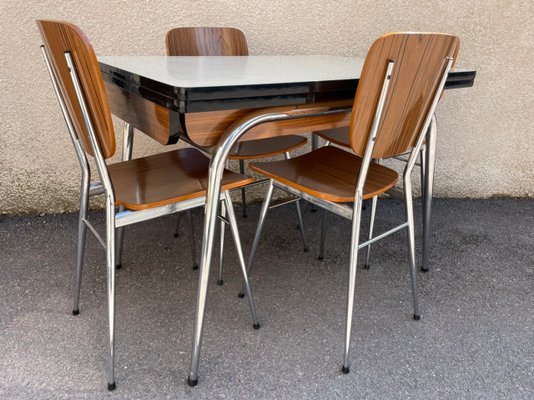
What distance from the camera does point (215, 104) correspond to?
1078mm

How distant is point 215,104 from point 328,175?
60cm

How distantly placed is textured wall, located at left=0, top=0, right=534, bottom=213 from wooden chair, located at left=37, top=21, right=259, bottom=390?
3.35 feet

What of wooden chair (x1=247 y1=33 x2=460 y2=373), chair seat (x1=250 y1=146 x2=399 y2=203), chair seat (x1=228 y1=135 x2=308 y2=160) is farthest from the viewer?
chair seat (x1=228 y1=135 x2=308 y2=160)

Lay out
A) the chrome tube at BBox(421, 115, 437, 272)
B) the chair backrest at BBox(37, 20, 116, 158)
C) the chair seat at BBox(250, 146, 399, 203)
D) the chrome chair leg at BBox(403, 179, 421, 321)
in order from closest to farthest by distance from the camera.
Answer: the chair backrest at BBox(37, 20, 116, 158), the chair seat at BBox(250, 146, 399, 203), the chrome chair leg at BBox(403, 179, 421, 321), the chrome tube at BBox(421, 115, 437, 272)

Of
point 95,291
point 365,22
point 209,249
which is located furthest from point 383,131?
point 365,22

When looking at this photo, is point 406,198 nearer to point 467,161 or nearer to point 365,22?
point 365,22

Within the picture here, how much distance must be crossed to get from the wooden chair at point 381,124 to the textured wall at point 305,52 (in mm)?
1168

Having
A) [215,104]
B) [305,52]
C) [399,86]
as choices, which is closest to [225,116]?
[215,104]

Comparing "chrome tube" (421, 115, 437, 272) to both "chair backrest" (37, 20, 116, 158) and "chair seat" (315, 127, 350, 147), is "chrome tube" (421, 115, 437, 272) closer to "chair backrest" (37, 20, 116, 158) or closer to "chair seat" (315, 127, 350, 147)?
"chair seat" (315, 127, 350, 147)

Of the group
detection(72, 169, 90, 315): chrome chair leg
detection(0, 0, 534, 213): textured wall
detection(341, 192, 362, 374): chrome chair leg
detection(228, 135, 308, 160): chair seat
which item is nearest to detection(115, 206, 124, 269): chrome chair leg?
detection(72, 169, 90, 315): chrome chair leg

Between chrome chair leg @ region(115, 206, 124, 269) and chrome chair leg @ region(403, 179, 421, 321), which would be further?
chrome chair leg @ region(115, 206, 124, 269)

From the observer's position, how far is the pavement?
1.38 m

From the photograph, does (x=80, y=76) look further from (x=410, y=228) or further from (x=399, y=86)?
(x=410, y=228)

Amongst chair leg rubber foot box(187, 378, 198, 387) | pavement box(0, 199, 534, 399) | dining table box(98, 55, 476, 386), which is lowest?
pavement box(0, 199, 534, 399)
